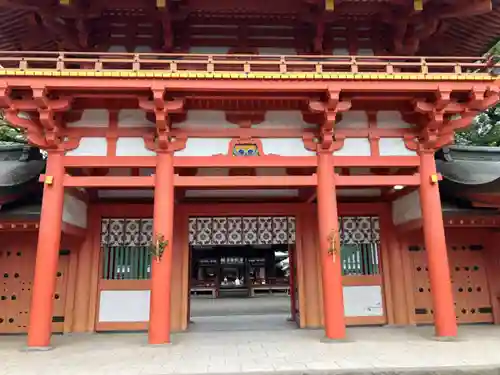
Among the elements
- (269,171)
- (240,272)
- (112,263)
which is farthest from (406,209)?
(240,272)

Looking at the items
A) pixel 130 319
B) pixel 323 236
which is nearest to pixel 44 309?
pixel 130 319

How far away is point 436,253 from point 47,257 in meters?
8.45

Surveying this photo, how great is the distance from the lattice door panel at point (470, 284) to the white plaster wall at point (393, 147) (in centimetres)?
388

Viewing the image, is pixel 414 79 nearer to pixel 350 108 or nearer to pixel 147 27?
pixel 350 108

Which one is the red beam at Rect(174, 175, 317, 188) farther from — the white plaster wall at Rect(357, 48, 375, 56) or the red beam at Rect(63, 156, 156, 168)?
the white plaster wall at Rect(357, 48, 375, 56)

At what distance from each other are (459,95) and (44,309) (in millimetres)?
10180

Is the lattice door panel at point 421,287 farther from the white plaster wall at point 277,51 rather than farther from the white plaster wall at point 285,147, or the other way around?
the white plaster wall at point 277,51

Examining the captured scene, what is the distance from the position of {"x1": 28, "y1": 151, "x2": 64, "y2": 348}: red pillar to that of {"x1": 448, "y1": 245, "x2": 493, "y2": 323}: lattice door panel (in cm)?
1043

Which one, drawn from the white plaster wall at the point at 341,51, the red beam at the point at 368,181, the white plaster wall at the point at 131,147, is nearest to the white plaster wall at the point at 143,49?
the white plaster wall at the point at 131,147

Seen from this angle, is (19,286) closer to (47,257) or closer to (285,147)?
(47,257)

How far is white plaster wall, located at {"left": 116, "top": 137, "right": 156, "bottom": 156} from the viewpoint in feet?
30.7

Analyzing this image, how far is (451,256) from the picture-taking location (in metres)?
11.8

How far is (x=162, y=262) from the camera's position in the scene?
8633 mm

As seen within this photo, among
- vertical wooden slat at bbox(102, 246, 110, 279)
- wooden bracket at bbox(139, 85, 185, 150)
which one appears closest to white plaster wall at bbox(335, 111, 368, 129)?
wooden bracket at bbox(139, 85, 185, 150)
